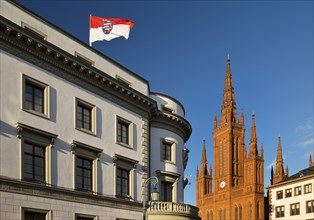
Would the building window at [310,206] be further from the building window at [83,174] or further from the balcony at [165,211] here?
the building window at [83,174]

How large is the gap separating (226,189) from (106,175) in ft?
385

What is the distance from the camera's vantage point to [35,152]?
956 inches

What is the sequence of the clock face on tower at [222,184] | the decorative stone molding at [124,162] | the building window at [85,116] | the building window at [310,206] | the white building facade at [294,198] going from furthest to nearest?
the clock face on tower at [222,184] → the white building facade at [294,198] → the building window at [310,206] → the decorative stone molding at [124,162] → the building window at [85,116]

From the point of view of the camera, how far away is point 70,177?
86.3ft

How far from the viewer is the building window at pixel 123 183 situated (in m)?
30.7

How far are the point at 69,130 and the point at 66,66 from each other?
4.05 meters

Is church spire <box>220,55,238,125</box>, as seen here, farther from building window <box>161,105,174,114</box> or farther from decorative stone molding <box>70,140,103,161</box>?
decorative stone molding <box>70,140,103,161</box>

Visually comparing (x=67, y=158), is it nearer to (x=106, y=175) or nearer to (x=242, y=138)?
(x=106, y=175)

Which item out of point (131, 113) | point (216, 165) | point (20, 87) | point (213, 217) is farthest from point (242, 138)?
point (20, 87)

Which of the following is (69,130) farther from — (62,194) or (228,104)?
(228,104)

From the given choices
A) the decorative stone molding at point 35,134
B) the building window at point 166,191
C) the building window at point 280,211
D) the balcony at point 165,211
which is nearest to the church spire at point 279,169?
the building window at point 280,211

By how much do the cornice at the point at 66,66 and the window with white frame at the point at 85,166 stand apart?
415 cm

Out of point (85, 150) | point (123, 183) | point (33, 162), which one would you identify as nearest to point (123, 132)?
point (123, 183)

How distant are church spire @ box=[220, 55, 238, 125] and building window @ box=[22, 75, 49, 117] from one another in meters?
128
